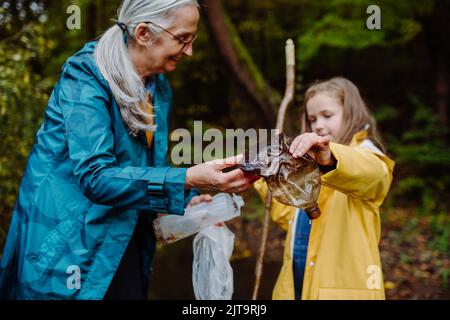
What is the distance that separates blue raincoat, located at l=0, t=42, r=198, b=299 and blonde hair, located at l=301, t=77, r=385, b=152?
106cm

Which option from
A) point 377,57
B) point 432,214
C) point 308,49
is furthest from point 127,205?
point 377,57

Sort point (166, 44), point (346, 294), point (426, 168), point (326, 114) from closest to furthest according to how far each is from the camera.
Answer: point (166, 44)
point (346, 294)
point (326, 114)
point (426, 168)

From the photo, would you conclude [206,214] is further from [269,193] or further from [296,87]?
[296,87]

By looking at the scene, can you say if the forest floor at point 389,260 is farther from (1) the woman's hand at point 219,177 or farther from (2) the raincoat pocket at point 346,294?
(1) the woman's hand at point 219,177

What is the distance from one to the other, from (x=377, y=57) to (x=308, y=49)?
3.70 meters

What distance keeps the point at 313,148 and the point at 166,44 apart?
35.9 inches

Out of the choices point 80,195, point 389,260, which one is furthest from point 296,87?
point 80,195

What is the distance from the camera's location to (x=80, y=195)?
7.33 ft

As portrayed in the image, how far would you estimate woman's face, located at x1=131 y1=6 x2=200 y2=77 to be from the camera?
92.0 inches

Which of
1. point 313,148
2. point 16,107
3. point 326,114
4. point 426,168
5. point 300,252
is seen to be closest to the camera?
point 313,148

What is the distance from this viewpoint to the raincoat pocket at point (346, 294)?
8.15 feet

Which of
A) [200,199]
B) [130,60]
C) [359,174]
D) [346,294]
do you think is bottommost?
[346,294]

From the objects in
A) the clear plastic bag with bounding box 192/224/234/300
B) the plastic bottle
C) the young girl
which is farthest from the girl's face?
the clear plastic bag with bounding box 192/224/234/300

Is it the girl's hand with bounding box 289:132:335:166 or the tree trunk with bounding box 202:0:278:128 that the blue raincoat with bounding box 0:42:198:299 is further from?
the tree trunk with bounding box 202:0:278:128
